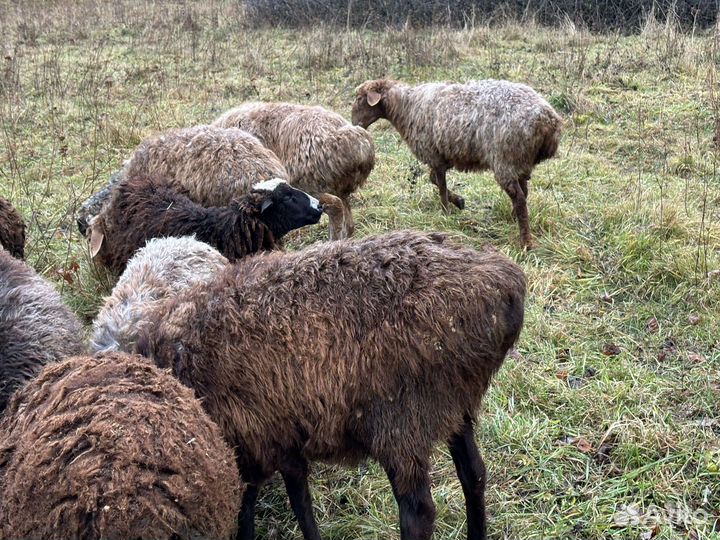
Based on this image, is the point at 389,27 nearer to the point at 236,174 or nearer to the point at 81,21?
the point at 81,21

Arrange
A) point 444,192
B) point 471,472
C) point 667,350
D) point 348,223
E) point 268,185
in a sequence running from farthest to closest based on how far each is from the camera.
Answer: point 444,192 < point 348,223 < point 268,185 < point 667,350 < point 471,472

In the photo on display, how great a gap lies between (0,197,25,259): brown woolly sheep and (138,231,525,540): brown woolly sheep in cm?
301

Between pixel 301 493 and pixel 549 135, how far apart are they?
4.31 meters

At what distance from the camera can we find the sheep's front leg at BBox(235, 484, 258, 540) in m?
3.04

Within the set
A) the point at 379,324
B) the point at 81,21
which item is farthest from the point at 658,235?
the point at 81,21

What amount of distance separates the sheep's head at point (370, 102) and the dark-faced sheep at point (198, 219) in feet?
9.65

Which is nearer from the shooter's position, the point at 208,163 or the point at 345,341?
the point at 345,341

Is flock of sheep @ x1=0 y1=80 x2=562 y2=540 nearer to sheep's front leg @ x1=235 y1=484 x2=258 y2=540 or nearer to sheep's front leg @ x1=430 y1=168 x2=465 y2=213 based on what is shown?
sheep's front leg @ x1=235 y1=484 x2=258 y2=540

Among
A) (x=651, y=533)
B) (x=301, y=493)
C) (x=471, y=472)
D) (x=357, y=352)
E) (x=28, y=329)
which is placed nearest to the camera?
(x=357, y=352)

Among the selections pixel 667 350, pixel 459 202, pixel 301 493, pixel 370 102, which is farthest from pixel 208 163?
pixel 667 350

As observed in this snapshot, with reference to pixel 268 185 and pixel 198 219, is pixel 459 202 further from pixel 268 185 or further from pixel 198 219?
pixel 198 219

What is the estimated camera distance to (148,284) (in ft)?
12.5

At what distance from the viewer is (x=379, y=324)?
267 centimetres

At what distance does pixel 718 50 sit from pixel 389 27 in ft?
21.7
